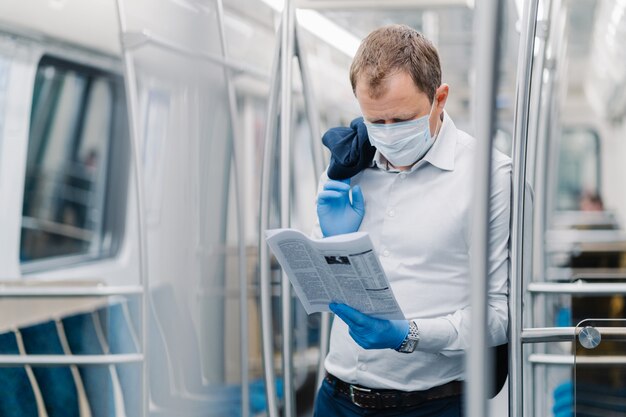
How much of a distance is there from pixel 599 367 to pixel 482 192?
82 cm

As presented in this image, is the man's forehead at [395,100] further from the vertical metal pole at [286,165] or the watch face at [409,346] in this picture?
the vertical metal pole at [286,165]

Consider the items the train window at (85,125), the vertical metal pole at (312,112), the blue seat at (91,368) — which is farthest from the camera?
the train window at (85,125)

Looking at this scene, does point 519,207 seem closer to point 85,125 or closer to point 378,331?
point 378,331

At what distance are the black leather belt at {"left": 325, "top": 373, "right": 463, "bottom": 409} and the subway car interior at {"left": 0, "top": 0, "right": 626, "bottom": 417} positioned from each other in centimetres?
13

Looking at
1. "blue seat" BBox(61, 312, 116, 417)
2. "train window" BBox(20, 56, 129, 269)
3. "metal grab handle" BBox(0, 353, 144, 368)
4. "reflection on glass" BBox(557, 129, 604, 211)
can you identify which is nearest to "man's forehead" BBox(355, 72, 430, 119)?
"metal grab handle" BBox(0, 353, 144, 368)

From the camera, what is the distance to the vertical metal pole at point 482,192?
1369 mm

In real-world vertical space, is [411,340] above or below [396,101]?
below

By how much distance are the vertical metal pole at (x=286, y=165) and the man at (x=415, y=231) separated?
2.06 ft

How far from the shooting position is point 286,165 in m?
2.57

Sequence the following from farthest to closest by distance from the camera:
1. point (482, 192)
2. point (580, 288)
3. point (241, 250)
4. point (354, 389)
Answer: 1. point (241, 250)
2. point (580, 288)
3. point (354, 389)
4. point (482, 192)

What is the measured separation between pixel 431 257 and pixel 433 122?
0.27 metres

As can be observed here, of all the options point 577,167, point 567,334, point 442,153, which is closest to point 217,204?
point 442,153

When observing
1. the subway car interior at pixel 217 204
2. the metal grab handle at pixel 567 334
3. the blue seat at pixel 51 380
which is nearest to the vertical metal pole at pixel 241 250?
the subway car interior at pixel 217 204

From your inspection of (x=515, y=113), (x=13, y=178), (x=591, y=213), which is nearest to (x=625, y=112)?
(x=591, y=213)
